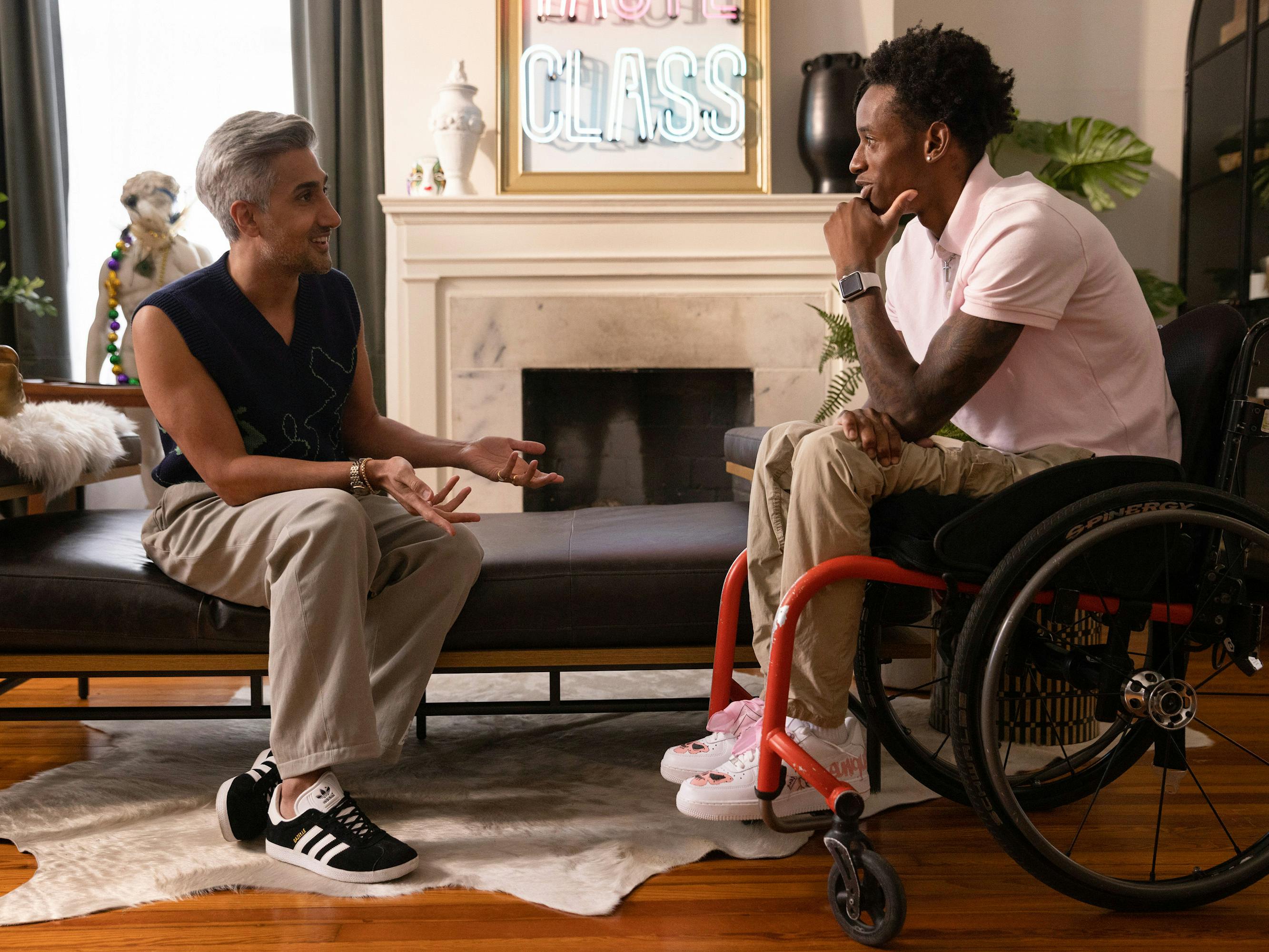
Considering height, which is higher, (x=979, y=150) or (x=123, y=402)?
(x=979, y=150)

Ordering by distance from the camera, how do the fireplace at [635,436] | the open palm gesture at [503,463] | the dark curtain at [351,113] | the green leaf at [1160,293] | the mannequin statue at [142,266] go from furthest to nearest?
the dark curtain at [351,113]
the fireplace at [635,436]
the green leaf at [1160,293]
the mannequin statue at [142,266]
the open palm gesture at [503,463]

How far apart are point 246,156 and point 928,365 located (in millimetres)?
1074

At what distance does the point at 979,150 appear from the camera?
1539mm

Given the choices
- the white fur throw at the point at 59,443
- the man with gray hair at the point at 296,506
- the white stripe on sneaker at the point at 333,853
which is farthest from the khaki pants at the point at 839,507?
the white fur throw at the point at 59,443

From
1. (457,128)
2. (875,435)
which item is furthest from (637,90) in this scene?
(875,435)

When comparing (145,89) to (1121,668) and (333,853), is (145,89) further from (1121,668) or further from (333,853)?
(1121,668)

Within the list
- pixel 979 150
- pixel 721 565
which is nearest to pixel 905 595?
pixel 721 565

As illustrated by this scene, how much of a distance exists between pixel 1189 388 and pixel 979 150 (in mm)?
451

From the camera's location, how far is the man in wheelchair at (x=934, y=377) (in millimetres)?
1341

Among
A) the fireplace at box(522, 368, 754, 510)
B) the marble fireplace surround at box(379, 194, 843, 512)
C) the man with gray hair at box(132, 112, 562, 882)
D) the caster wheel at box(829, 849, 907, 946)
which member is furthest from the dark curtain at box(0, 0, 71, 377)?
the caster wheel at box(829, 849, 907, 946)

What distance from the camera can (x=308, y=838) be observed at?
143 centimetres

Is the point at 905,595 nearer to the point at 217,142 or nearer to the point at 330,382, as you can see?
the point at 330,382

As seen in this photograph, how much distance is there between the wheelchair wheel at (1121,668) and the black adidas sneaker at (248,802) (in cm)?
98

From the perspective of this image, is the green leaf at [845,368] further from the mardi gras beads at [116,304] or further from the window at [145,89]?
the window at [145,89]
